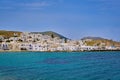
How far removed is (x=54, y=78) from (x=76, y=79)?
331cm

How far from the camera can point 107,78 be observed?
1731 inches

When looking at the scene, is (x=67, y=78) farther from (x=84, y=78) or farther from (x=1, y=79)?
(x=1, y=79)

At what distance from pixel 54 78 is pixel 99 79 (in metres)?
6.32

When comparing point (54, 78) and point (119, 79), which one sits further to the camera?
point (54, 78)

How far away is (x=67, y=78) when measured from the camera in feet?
147

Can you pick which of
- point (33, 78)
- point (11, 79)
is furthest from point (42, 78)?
point (11, 79)

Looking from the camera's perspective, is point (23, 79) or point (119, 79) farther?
point (23, 79)

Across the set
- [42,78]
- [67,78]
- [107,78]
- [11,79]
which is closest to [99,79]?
[107,78]

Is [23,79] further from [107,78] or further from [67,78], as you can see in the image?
[107,78]

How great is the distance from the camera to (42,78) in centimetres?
4556

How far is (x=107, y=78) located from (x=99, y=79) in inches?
51.0

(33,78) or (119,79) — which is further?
(33,78)

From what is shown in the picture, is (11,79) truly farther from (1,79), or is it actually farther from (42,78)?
(42,78)

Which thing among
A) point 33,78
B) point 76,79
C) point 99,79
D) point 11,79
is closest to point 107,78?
point 99,79
